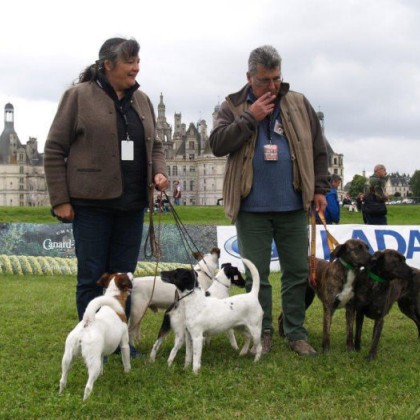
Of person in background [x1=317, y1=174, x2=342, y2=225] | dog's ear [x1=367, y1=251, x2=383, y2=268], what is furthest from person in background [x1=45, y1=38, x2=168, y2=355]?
person in background [x1=317, y1=174, x2=342, y2=225]

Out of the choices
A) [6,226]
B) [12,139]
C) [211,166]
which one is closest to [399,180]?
[211,166]

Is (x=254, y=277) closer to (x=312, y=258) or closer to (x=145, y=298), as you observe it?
(x=312, y=258)

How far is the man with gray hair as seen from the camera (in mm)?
5098

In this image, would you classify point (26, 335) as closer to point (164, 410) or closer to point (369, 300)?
point (164, 410)

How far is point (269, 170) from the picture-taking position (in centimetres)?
521

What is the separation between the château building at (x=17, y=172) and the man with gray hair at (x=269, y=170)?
93.8 metres

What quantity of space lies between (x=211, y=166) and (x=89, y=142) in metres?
94.9

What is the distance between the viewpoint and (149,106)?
510cm

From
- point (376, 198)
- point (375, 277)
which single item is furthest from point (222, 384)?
point (376, 198)

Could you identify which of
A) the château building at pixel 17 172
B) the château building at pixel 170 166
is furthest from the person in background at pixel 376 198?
the château building at pixel 17 172

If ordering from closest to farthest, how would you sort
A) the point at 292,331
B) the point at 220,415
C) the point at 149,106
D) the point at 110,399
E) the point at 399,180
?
the point at 220,415, the point at 110,399, the point at 149,106, the point at 292,331, the point at 399,180

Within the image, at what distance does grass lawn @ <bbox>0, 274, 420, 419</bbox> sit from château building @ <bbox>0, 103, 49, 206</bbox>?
307 feet

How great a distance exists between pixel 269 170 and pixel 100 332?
80.5 inches

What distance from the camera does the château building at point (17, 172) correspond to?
96625mm
